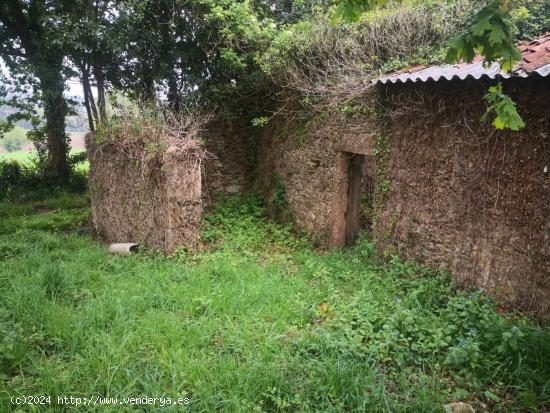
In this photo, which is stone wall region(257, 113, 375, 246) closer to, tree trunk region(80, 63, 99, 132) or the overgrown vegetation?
tree trunk region(80, 63, 99, 132)

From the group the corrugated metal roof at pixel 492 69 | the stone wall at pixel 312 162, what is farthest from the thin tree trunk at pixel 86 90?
the corrugated metal roof at pixel 492 69

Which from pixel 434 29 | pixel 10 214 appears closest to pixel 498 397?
pixel 434 29

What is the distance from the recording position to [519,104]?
4129 mm

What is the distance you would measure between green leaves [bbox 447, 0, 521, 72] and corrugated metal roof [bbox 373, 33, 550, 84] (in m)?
0.82

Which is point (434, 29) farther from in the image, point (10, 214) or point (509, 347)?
point (10, 214)

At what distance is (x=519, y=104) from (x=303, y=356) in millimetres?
3384

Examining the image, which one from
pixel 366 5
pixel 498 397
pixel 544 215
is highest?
pixel 366 5

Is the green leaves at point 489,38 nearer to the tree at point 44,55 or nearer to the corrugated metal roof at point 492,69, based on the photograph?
the corrugated metal roof at point 492,69

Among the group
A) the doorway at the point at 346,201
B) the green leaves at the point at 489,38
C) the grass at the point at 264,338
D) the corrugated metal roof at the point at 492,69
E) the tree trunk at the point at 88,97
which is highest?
the tree trunk at the point at 88,97

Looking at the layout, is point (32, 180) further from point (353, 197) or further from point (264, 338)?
point (264, 338)

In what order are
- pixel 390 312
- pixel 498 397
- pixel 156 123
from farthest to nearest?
pixel 156 123
pixel 390 312
pixel 498 397

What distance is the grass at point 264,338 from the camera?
3.14 meters

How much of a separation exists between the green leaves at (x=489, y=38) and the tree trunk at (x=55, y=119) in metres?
10.7

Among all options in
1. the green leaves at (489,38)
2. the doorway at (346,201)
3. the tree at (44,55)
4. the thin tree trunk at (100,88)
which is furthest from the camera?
the thin tree trunk at (100,88)
